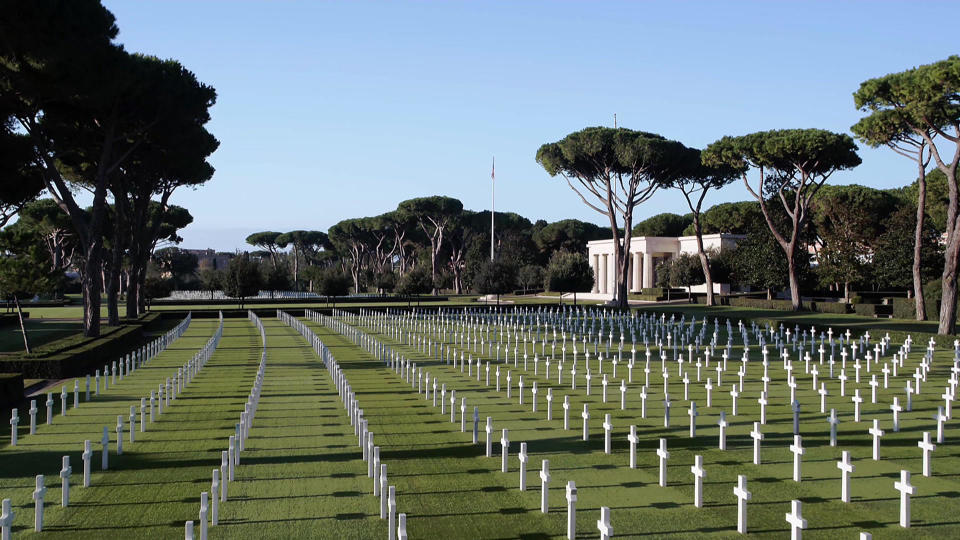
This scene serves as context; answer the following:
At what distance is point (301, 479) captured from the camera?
37.6 feet

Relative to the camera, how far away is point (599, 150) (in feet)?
195

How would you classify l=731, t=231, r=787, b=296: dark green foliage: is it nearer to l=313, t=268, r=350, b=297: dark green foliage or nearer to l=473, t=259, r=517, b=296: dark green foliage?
l=473, t=259, r=517, b=296: dark green foliage

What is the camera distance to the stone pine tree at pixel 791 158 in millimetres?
52312

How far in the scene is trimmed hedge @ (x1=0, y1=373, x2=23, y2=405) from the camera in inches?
722

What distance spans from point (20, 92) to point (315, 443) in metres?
20.8

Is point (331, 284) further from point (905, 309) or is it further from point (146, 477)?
point (146, 477)

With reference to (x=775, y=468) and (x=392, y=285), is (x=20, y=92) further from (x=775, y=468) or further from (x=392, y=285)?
(x=392, y=285)

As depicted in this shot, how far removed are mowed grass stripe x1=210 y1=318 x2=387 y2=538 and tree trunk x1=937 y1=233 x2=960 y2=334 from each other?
2765cm

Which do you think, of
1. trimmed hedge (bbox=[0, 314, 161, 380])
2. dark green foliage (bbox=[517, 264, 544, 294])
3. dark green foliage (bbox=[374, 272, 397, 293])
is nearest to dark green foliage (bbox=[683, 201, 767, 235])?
dark green foliage (bbox=[517, 264, 544, 294])

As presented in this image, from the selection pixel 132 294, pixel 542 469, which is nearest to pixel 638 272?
pixel 132 294

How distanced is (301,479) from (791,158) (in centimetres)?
4942

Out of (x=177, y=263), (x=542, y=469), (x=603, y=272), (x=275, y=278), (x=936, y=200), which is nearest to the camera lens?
(x=542, y=469)

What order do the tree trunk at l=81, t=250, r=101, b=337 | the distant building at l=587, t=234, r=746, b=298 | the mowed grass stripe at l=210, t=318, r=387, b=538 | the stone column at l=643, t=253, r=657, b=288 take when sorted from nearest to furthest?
the mowed grass stripe at l=210, t=318, r=387, b=538 < the tree trunk at l=81, t=250, r=101, b=337 < the distant building at l=587, t=234, r=746, b=298 < the stone column at l=643, t=253, r=657, b=288

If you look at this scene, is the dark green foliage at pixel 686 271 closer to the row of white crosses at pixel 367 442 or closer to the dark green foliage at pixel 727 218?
the dark green foliage at pixel 727 218
